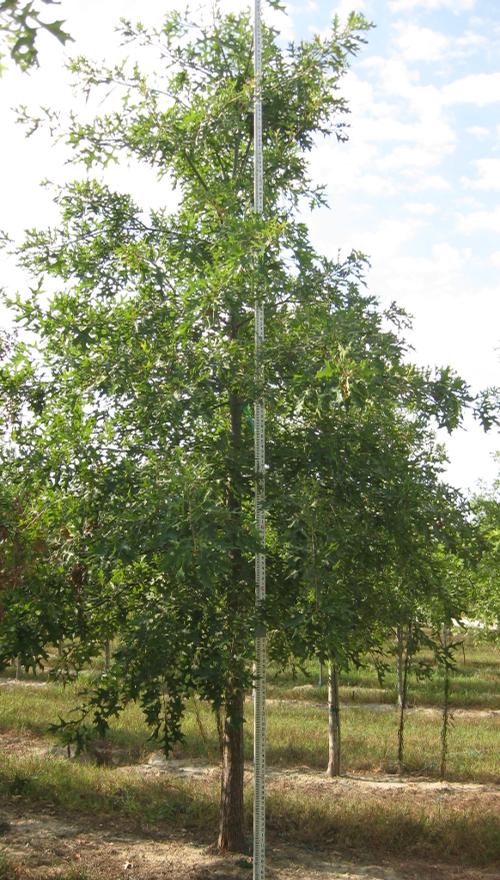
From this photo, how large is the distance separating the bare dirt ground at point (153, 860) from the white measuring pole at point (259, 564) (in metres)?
1.72

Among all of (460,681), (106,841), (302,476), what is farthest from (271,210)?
(460,681)

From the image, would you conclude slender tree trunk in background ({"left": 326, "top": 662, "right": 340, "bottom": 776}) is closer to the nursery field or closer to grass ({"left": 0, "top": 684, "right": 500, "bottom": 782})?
the nursery field

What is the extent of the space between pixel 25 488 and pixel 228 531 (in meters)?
2.22

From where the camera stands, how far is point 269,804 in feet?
37.6

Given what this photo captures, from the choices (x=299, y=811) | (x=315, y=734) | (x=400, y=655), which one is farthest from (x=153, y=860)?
(x=315, y=734)

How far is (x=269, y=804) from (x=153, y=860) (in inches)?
117

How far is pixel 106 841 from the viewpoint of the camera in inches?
382

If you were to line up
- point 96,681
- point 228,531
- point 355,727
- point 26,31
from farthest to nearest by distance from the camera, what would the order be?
point 355,727 < point 96,681 < point 228,531 < point 26,31

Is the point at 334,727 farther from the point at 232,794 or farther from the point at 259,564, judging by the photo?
the point at 259,564

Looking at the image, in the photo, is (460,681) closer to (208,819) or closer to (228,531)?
(208,819)

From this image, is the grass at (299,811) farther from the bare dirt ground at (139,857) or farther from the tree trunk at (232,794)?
the tree trunk at (232,794)

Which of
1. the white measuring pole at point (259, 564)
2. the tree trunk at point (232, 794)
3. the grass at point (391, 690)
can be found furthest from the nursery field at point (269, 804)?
the grass at point (391, 690)

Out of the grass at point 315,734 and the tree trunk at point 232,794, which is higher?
the tree trunk at point 232,794

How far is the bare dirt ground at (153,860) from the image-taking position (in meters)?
8.31
